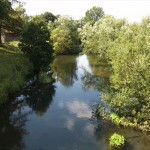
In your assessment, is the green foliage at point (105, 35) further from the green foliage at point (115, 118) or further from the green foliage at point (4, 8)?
the green foliage at point (115, 118)

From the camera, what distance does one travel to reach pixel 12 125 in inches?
1172

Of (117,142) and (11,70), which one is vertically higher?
(11,70)

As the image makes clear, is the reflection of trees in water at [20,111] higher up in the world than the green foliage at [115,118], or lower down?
lower down

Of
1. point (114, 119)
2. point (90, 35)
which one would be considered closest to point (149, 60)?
point (114, 119)

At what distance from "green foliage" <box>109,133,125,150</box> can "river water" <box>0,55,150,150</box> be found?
54 centimetres

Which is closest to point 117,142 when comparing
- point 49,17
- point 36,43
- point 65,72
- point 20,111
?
point 20,111

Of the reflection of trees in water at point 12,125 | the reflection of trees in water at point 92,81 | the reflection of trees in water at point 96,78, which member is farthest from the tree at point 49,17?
the reflection of trees in water at point 12,125

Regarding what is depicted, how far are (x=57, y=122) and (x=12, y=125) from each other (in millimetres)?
4693

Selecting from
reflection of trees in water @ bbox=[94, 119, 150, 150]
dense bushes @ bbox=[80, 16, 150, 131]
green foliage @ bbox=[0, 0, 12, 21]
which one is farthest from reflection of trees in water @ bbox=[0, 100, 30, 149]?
green foliage @ bbox=[0, 0, 12, 21]

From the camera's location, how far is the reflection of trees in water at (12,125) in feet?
82.8

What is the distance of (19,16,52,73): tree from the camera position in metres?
51.9

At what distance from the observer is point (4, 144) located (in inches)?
978

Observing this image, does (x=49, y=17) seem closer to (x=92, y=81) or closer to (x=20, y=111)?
(x=92, y=81)

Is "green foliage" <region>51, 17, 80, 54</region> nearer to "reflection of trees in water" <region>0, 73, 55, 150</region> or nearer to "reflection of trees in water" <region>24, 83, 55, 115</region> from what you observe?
"reflection of trees in water" <region>24, 83, 55, 115</region>
